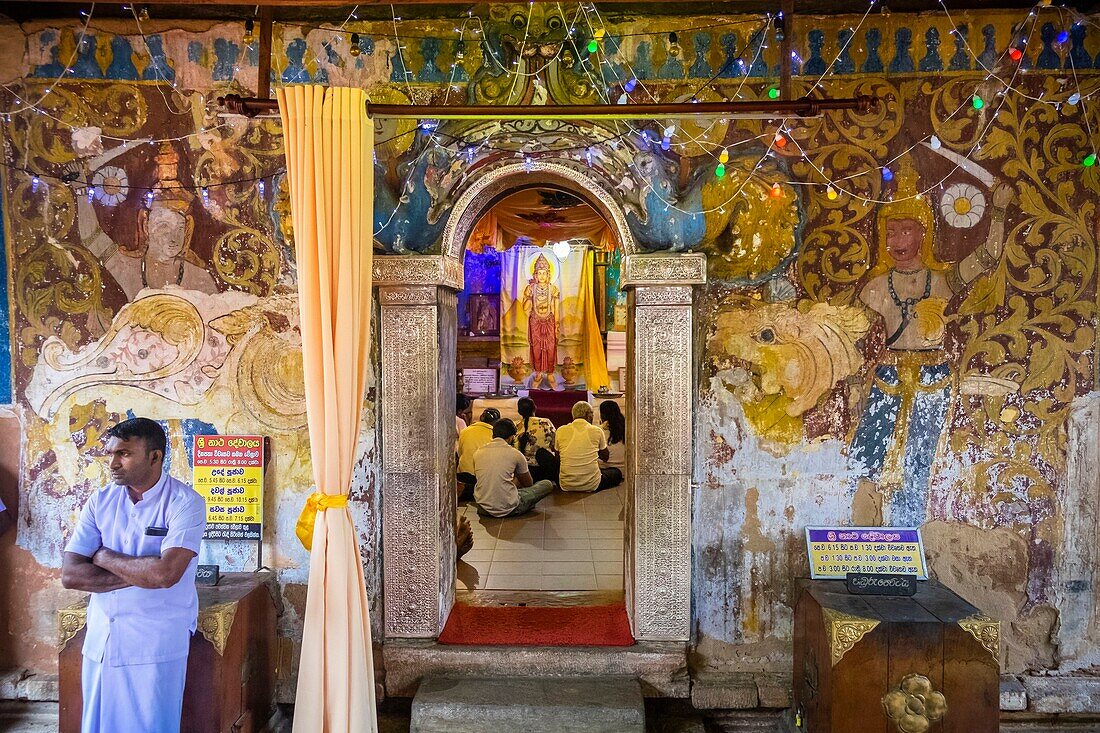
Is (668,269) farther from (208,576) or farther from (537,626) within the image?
(208,576)

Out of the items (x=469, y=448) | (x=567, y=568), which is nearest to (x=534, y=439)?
(x=469, y=448)

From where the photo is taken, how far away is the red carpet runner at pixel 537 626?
390cm

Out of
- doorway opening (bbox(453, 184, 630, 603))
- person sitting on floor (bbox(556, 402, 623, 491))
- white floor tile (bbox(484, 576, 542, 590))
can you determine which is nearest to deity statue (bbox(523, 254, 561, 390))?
doorway opening (bbox(453, 184, 630, 603))

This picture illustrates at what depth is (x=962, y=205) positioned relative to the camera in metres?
3.73

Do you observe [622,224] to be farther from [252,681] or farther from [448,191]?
[252,681]

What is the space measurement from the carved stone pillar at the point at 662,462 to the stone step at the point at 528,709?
0.45 metres

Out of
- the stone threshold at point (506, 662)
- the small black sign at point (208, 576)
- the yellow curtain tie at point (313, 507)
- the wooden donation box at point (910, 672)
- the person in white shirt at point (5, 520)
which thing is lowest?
the stone threshold at point (506, 662)

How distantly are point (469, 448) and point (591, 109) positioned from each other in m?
4.79

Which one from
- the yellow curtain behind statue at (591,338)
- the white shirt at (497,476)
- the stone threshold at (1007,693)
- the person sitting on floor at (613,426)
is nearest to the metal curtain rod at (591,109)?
the stone threshold at (1007,693)

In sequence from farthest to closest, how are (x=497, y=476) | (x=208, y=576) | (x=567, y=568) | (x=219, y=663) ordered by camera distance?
(x=497, y=476) → (x=567, y=568) → (x=208, y=576) → (x=219, y=663)

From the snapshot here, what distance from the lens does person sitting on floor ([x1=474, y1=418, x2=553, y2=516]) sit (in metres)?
6.61

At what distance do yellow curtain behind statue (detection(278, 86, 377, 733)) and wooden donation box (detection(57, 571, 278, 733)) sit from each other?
0.58 meters

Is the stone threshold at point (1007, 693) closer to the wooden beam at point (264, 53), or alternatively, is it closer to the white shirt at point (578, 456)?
the wooden beam at point (264, 53)

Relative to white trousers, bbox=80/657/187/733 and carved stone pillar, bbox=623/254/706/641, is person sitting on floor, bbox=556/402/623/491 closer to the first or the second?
carved stone pillar, bbox=623/254/706/641
